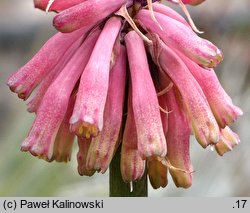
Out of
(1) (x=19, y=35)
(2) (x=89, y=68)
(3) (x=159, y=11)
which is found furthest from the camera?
(1) (x=19, y=35)

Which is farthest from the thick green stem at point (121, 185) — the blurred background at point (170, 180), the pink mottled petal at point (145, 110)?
the blurred background at point (170, 180)

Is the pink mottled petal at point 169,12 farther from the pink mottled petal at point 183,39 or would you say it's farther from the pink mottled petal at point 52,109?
the pink mottled petal at point 52,109

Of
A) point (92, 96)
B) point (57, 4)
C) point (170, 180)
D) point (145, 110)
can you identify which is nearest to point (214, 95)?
point (145, 110)

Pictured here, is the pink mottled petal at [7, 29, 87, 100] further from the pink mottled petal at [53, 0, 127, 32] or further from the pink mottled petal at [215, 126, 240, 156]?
the pink mottled petal at [215, 126, 240, 156]

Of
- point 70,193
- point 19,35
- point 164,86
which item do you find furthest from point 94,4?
point 19,35

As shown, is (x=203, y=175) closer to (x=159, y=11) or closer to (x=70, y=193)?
(x=70, y=193)

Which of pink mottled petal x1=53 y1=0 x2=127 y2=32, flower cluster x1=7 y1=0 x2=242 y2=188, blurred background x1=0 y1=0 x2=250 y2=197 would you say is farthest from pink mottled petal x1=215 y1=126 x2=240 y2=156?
blurred background x1=0 y1=0 x2=250 y2=197
